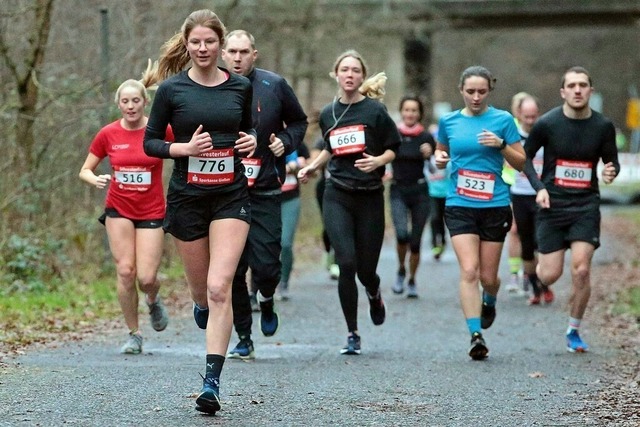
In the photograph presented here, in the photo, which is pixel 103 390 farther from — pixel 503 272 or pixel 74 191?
pixel 503 272

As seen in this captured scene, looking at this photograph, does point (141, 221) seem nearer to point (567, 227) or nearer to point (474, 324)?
point (474, 324)

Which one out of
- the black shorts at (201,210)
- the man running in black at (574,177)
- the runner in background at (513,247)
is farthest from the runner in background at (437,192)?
the black shorts at (201,210)

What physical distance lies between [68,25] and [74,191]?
195 cm

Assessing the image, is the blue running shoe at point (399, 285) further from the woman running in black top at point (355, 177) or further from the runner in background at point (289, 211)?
the woman running in black top at point (355, 177)

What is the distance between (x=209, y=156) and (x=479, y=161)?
323cm

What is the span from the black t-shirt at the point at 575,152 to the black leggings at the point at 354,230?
1.29 m

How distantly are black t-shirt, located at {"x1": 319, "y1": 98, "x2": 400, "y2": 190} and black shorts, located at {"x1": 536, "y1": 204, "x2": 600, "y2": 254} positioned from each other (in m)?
1.32

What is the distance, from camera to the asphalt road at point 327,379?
711cm

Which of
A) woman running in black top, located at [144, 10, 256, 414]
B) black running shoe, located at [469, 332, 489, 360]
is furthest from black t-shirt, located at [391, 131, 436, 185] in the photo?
woman running in black top, located at [144, 10, 256, 414]

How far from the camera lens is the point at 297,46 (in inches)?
1013

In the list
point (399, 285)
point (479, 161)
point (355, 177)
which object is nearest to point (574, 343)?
point (479, 161)

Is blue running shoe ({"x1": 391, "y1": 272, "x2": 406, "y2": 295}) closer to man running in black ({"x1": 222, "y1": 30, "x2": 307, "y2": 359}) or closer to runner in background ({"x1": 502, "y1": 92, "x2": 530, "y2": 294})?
runner in background ({"x1": 502, "y1": 92, "x2": 530, "y2": 294})

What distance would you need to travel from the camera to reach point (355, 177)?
400 inches

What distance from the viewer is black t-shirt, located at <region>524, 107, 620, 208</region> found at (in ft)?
34.1
